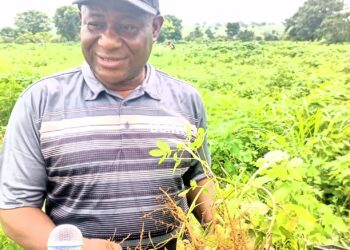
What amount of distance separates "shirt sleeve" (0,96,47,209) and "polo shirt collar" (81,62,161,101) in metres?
0.20

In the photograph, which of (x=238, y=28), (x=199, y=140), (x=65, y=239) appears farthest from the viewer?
(x=238, y=28)

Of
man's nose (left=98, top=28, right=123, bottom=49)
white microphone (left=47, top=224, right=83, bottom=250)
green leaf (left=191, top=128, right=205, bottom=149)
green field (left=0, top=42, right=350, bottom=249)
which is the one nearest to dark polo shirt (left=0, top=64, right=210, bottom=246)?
man's nose (left=98, top=28, right=123, bottom=49)

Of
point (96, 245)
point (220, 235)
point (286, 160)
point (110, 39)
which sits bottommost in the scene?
point (96, 245)

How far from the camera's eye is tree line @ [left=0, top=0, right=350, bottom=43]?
98.9 ft

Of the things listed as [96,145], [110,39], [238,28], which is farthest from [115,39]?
[238,28]

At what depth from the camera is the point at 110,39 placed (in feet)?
5.16

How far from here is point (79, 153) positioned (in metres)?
1.56

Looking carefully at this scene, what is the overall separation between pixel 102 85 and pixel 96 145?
0.20 metres

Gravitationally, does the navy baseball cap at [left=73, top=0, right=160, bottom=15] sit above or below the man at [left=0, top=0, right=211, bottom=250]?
above

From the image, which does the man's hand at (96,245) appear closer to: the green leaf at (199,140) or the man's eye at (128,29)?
the green leaf at (199,140)

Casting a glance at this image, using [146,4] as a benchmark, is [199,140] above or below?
below

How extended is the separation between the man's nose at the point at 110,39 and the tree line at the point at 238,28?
28.1 m

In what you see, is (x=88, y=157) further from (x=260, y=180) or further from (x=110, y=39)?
(x=260, y=180)

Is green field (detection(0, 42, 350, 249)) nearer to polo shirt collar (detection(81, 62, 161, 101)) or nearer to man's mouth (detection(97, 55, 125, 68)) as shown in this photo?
polo shirt collar (detection(81, 62, 161, 101))
